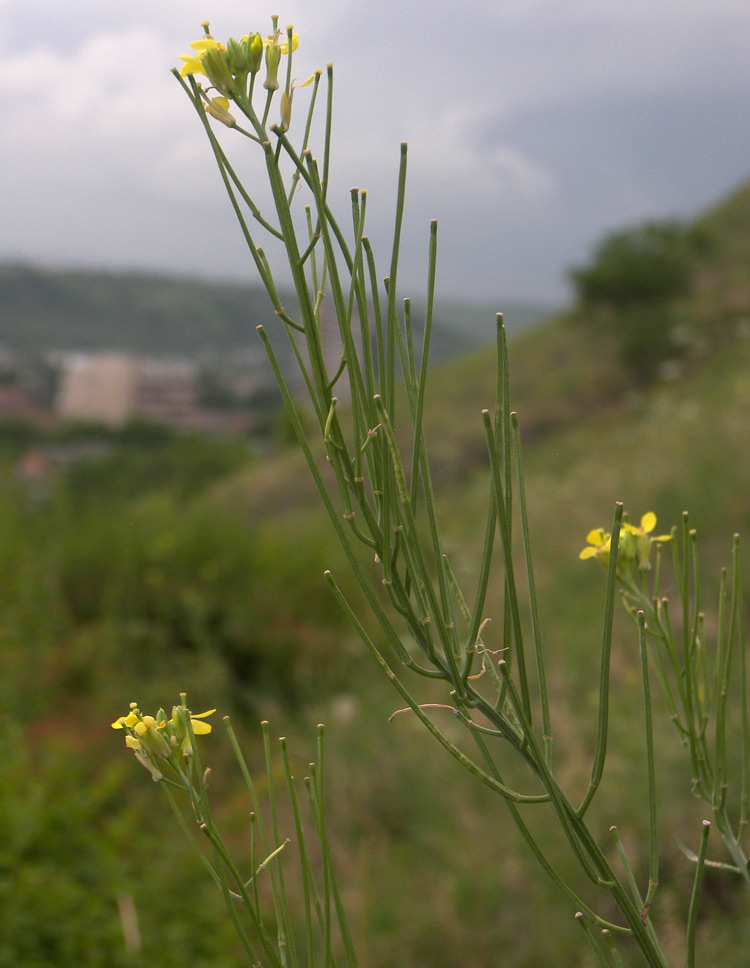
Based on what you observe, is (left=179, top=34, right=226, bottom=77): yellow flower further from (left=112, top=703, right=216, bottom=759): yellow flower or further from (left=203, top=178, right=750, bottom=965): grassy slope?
(left=203, top=178, right=750, bottom=965): grassy slope

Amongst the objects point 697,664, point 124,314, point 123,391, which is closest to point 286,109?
point 697,664

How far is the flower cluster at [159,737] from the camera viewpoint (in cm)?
56

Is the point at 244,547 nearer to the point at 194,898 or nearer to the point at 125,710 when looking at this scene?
the point at 125,710

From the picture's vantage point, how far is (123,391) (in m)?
26.5

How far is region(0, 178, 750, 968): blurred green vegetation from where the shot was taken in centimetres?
217

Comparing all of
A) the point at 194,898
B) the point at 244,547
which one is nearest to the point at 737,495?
the point at 244,547

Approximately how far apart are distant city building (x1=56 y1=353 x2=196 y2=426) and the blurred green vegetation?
20633mm

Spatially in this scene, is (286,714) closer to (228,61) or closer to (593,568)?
(593,568)

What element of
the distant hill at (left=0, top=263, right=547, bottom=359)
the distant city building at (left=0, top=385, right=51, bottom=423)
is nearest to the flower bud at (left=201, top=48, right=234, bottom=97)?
the distant city building at (left=0, top=385, right=51, bottom=423)

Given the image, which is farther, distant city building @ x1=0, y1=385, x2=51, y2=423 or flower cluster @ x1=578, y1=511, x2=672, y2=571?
distant city building @ x1=0, y1=385, x2=51, y2=423

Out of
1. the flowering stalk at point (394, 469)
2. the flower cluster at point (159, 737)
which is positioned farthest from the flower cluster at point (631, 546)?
the flower cluster at point (159, 737)

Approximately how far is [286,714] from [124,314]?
4852 centimetres

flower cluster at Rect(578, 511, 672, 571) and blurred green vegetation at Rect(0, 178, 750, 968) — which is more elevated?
flower cluster at Rect(578, 511, 672, 571)

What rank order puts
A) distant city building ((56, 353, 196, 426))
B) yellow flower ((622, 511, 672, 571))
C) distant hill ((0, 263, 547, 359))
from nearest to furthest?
yellow flower ((622, 511, 672, 571)) → distant city building ((56, 353, 196, 426)) → distant hill ((0, 263, 547, 359))
